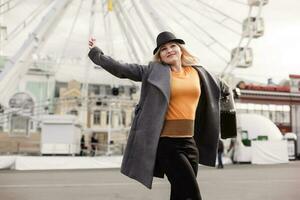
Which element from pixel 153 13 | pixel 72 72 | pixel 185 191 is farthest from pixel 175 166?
pixel 72 72

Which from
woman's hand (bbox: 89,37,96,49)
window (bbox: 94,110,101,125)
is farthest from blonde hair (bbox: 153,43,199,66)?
window (bbox: 94,110,101,125)

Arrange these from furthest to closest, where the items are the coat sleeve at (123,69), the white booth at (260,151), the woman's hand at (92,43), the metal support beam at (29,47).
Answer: the white booth at (260,151) → the metal support beam at (29,47) → the woman's hand at (92,43) → the coat sleeve at (123,69)

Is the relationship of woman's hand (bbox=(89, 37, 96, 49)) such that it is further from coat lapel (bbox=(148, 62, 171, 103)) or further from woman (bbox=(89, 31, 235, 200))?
coat lapel (bbox=(148, 62, 171, 103))

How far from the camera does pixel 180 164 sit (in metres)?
3.47

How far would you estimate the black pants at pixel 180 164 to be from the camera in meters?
3.46

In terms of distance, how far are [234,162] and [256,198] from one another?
727 inches

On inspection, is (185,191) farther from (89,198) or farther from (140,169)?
(89,198)

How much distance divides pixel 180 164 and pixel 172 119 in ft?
1.15

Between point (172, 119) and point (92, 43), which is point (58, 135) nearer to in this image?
point (92, 43)

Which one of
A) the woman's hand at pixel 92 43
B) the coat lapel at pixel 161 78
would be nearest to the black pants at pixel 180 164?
the coat lapel at pixel 161 78

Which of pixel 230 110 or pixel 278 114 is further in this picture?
pixel 278 114

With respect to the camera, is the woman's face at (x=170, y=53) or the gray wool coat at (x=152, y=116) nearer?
the gray wool coat at (x=152, y=116)

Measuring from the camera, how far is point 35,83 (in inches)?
2640

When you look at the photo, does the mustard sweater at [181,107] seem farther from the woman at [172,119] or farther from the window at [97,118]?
the window at [97,118]
